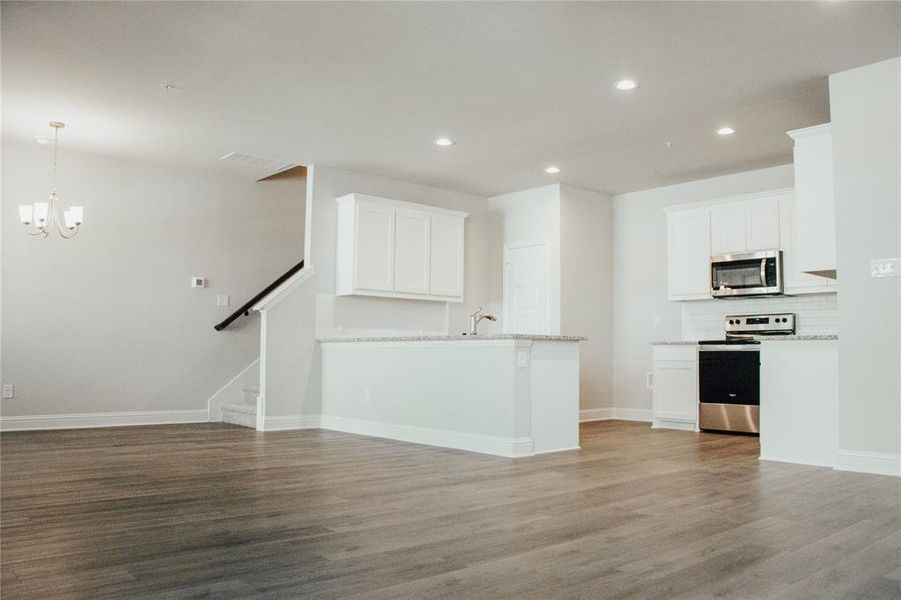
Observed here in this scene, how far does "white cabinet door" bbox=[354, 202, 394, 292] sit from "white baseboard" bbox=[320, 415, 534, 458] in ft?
4.92

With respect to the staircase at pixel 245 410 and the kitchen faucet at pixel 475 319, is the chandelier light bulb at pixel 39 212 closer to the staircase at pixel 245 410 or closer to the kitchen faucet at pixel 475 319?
the staircase at pixel 245 410

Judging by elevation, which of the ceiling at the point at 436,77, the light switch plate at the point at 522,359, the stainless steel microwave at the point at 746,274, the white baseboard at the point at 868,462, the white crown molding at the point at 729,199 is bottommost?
the white baseboard at the point at 868,462

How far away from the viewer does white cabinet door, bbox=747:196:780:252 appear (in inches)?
291

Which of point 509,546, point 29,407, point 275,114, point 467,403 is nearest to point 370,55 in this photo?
point 275,114

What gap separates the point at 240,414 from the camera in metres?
7.82

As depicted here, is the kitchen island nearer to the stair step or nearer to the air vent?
the stair step

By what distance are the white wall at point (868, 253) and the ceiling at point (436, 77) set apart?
12.2 inches

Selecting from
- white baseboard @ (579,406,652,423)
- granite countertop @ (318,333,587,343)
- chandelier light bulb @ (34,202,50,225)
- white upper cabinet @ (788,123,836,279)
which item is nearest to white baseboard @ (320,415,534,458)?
granite countertop @ (318,333,587,343)

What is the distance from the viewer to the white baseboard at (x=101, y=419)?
7.06 metres

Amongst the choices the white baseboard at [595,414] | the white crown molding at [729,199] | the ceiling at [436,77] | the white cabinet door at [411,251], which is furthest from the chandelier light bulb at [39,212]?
the white crown molding at [729,199]

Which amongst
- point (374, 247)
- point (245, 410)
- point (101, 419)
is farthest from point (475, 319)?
point (101, 419)

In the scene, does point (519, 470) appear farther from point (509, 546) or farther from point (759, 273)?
point (759, 273)

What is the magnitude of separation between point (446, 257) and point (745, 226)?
10.8ft

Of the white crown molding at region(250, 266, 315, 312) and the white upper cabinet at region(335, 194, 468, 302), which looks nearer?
the white crown molding at region(250, 266, 315, 312)
